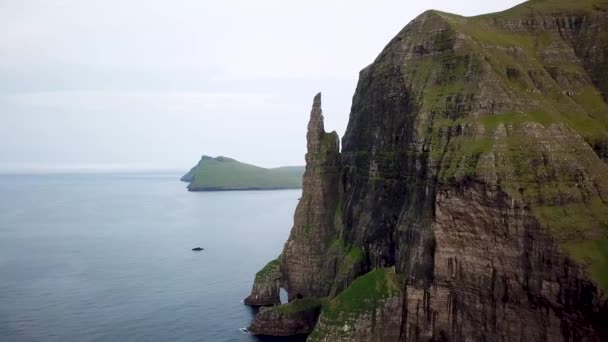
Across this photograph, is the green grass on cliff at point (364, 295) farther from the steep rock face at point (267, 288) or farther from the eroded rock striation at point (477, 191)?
the steep rock face at point (267, 288)

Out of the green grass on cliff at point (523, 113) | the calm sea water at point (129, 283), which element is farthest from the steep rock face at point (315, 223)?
the green grass on cliff at point (523, 113)

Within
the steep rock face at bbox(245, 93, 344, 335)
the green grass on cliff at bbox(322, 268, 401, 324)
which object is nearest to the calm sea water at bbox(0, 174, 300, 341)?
the steep rock face at bbox(245, 93, 344, 335)

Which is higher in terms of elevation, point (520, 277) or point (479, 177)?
point (479, 177)

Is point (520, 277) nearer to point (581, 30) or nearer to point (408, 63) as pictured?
point (408, 63)

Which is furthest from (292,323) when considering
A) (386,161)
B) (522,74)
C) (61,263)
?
(61,263)

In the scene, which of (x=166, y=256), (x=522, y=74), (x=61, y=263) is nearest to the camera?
(x=522, y=74)

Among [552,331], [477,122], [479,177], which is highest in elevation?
[477,122]

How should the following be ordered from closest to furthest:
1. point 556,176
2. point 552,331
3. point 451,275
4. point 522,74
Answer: point 552,331 → point 556,176 → point 451,275 → point 522,74

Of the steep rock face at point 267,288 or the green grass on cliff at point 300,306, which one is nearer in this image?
the green grass on cliff at point 300,306
